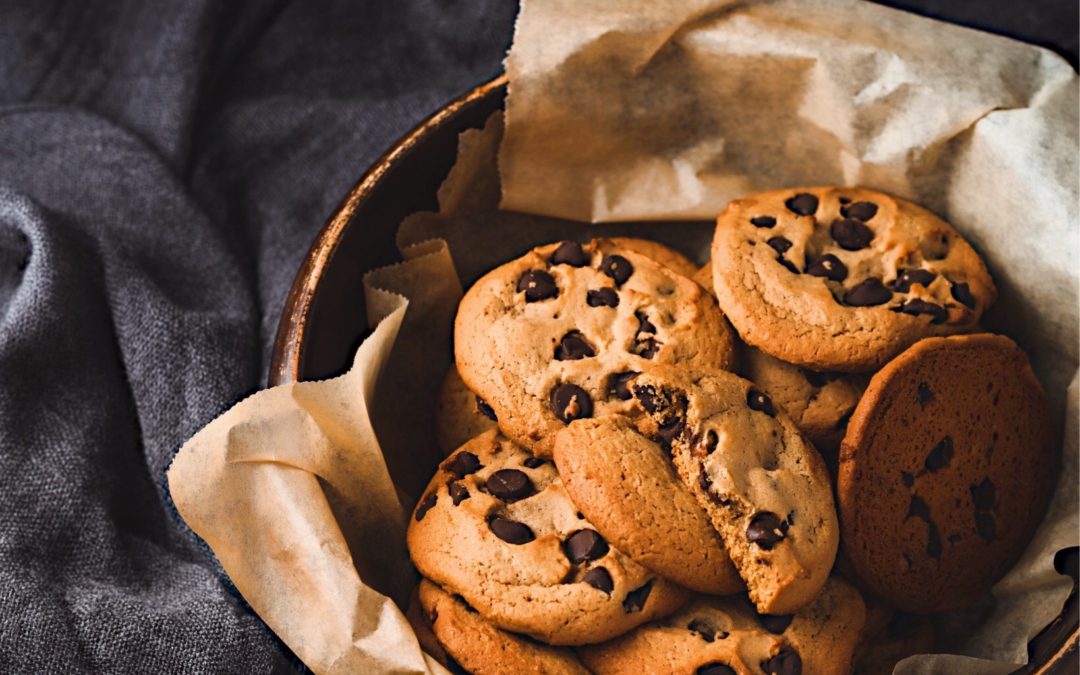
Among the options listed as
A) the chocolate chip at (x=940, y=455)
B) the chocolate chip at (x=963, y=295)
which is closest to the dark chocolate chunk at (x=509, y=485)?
the chocolate chip at (x=940, y=455)

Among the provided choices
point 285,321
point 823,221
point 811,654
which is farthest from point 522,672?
point 823,221

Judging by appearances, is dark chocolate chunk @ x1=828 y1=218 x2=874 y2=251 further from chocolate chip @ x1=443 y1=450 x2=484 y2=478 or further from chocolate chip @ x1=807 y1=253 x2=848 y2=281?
chocolate chip @ x1=443 y1=450 x2=484 y2=478

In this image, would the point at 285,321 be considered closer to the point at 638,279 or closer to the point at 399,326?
the point at 399,326

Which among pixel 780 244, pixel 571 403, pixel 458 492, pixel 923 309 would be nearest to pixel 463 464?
pixel 458 492

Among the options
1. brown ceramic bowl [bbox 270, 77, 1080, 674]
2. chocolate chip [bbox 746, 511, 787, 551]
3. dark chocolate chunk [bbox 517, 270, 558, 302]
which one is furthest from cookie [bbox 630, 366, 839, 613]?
brown ceramic bowl [bbox 270, 77, 1080, 674]

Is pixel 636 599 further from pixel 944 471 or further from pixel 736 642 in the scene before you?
pixel 944 471

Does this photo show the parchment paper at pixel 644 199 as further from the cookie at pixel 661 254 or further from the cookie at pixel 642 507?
the cookie at pixel 642 507
